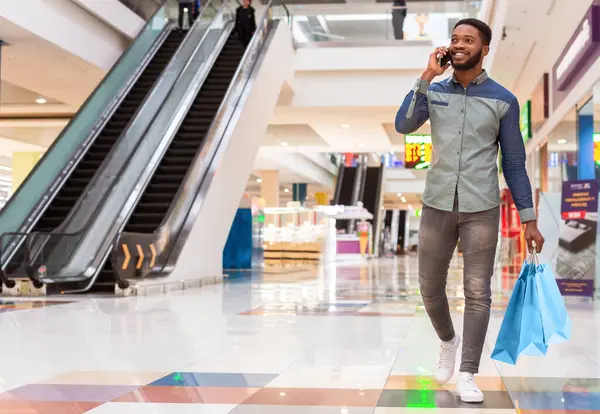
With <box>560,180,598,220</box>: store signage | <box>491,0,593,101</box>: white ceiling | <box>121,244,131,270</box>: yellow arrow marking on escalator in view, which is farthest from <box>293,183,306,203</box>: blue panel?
<box>560,180,598,220</box>: store signage

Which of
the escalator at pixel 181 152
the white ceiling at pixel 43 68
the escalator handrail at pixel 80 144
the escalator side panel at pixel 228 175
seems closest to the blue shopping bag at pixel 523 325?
the escalator at pixel 181 152

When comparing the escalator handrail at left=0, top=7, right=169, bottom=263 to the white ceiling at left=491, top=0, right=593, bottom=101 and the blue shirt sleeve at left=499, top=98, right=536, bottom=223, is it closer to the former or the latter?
the white ceiling at left=491, top=0, right=593, bottom=101

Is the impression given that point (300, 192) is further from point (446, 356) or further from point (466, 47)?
point (466, 47)

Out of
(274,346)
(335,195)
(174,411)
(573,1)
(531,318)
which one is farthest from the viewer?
(335,195)

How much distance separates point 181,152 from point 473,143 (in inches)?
439

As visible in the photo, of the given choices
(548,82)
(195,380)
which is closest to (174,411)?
(195,380)

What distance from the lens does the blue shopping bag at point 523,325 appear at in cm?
352

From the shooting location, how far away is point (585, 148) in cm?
1147

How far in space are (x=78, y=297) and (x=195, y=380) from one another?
6782mm

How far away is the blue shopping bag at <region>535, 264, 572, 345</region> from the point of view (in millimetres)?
3535

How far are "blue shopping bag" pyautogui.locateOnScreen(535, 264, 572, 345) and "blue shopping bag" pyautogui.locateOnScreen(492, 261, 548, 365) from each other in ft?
0.07

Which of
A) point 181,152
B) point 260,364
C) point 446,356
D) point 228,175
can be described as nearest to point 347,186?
Result: point 228,175

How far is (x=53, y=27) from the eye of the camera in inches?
534

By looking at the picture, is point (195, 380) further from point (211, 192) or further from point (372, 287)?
point (211, 192)
